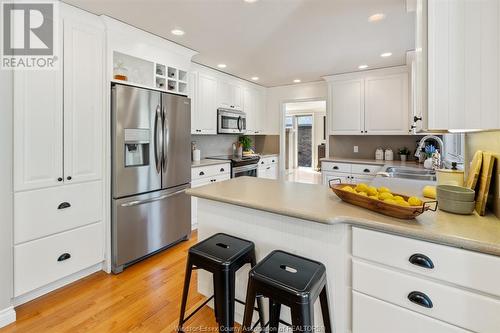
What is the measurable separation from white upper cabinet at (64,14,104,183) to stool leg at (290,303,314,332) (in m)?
2.13

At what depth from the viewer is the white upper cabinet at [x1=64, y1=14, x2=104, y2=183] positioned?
217 cm

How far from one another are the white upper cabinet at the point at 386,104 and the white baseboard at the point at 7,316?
15.4 feet

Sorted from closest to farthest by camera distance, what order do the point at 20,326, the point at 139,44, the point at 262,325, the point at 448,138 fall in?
the point at 262,325 < the point at 20,326 < the point at 139,44 < the point at 448,138

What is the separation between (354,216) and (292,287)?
1.52 feet

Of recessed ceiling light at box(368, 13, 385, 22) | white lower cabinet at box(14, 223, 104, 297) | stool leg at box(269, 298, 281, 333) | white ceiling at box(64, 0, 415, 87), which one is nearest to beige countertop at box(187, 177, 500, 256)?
stool leg at box(269, 298, 281, 333)

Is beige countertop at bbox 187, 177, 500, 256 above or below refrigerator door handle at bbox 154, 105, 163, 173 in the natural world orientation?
below

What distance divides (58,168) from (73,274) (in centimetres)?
99

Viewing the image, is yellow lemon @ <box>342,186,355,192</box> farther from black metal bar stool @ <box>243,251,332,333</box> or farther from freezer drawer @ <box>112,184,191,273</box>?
freezer drawer @ <box>112,184,191,273</box>

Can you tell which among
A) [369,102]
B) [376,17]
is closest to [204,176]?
[376,17]

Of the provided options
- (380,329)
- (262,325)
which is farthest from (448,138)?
(262,325)

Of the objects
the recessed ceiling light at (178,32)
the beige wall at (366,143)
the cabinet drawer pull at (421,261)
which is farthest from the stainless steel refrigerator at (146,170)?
the beige wall at (366,143)

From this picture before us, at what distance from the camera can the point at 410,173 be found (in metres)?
3.33

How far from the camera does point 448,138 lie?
366 centimetres

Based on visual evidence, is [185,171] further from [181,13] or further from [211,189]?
[181,13]
